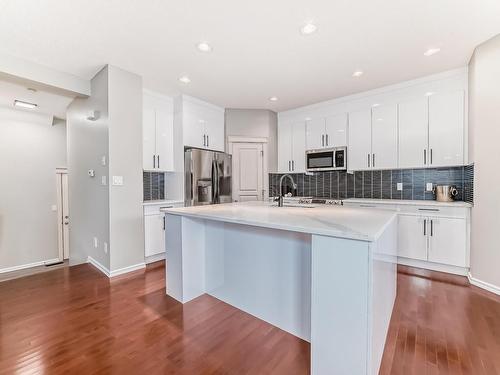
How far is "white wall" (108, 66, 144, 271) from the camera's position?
114 inches

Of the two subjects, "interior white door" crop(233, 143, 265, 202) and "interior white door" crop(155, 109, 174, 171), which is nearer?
"interior white door" crop(155, 109, 174, 171)

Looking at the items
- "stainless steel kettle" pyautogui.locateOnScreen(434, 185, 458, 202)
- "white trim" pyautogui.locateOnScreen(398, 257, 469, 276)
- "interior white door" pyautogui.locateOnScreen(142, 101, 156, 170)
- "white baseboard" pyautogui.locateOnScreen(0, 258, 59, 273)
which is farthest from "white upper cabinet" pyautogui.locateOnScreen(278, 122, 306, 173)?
"white baseboard" pyautogui.locateOnScreen(0, 258, 59, 273)

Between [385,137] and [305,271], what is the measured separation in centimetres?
287

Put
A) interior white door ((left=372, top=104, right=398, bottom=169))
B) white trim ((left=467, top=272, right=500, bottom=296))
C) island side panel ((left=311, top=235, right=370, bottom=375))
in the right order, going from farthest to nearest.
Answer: interior white door ((left=372, top=104, right=398, bottom=169))
white trim ((left=467, top=272, right=500, bottom=296))
island side panel ((left=311, top=235, right=370, bottom=375))

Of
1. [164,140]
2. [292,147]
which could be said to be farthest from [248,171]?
[164,140]

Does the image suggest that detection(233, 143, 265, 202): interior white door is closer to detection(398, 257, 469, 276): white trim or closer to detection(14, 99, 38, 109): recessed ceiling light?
detection(398, 257, 469, 276): white trim

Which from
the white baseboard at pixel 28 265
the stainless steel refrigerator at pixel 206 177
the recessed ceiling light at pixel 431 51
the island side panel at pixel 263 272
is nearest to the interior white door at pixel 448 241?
the recessed ceiling light at pixel 431 51

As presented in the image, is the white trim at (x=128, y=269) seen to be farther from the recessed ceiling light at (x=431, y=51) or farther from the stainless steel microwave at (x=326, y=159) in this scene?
the recessed ceiling light at (x=431, y=51)

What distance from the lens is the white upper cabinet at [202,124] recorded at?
3.89m

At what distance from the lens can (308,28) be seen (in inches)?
85.6

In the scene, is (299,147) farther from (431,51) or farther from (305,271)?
(305,271)

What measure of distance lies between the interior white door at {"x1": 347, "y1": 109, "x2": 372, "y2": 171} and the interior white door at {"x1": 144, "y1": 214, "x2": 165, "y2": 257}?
3.18 metres

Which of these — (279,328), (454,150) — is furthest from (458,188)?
(279,328)

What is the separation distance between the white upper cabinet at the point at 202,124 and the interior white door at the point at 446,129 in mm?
3317
